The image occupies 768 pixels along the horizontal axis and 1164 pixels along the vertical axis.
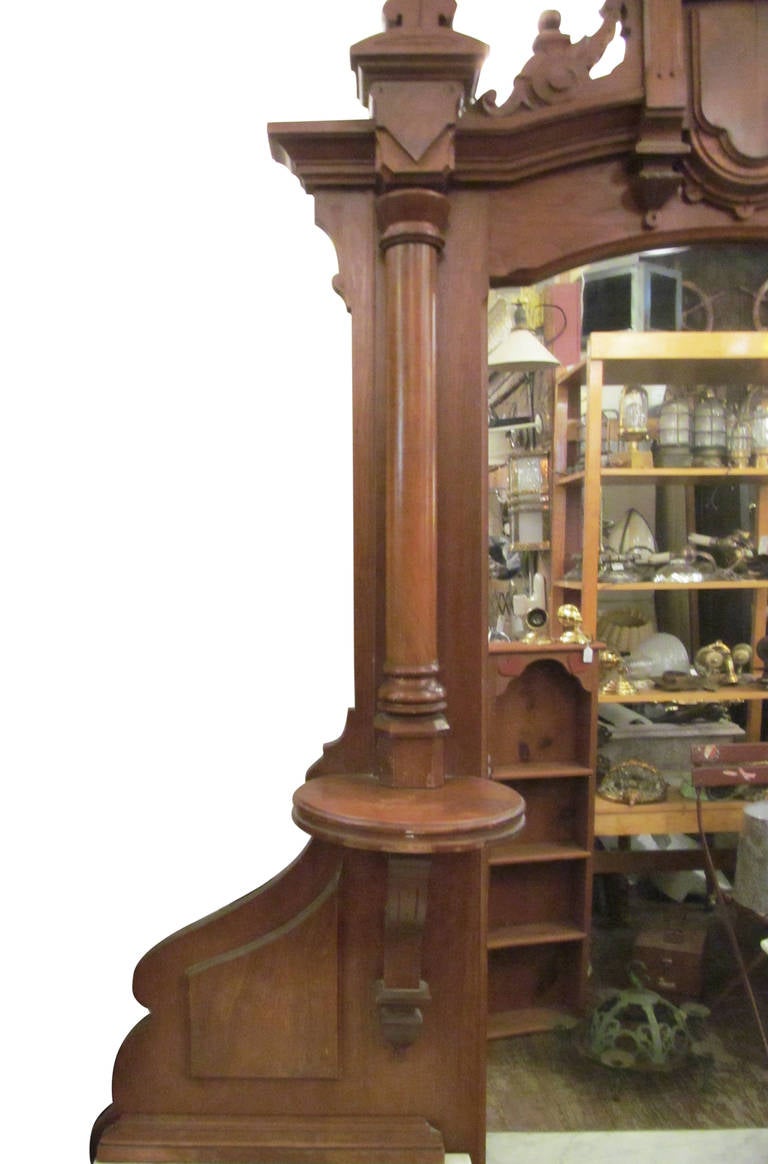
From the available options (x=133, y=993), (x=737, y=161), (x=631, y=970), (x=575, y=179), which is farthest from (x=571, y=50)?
(x=631, y=970)

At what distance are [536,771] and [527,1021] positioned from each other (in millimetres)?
680

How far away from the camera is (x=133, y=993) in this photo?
1240 mm

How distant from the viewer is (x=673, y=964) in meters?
2.38

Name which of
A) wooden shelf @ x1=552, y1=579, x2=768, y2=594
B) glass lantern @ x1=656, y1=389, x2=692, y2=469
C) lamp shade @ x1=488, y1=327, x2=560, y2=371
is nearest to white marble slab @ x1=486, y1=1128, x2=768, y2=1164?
wooden shelf @ x1=552, y1=579, x2=768, y2=594

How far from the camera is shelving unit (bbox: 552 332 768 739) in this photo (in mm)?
2475

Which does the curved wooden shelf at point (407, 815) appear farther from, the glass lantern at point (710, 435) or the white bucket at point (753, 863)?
the glass lantern at point (710, 435)

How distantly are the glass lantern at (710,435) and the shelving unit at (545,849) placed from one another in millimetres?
787

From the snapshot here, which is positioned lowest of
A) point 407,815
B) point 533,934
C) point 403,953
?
point 533,934

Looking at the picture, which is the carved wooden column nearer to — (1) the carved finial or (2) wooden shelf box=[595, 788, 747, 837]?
(1) the carved finial

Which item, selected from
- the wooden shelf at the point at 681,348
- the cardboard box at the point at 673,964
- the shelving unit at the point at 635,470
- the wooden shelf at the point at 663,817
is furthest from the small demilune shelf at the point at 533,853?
the wooden shelf at the point at 681,348

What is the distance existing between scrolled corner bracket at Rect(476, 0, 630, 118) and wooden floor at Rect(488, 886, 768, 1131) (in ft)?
6.48

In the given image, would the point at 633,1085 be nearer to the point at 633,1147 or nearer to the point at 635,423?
the point at 633,1147

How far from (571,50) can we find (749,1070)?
226 centimetres

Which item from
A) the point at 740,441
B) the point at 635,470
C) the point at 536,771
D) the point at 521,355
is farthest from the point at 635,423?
the point at 536,771
